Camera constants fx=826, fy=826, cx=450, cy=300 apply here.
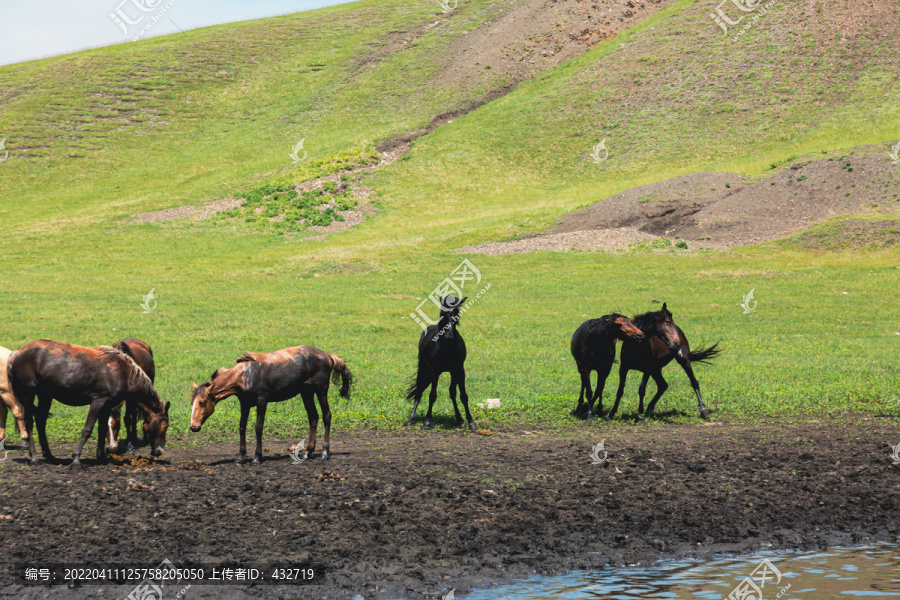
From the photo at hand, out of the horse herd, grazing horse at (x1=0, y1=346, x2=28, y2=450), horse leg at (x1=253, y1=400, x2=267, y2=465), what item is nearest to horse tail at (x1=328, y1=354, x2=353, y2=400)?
the horse herd

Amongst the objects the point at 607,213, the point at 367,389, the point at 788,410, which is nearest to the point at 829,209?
the point at 607,213

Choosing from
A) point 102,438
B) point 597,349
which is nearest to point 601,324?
point 597,349

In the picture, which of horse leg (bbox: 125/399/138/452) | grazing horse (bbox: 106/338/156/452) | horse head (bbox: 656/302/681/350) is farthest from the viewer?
horse head (bbox: 656/302/681/350)

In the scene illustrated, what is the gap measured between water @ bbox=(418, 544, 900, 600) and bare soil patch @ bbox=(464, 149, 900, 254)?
126ft

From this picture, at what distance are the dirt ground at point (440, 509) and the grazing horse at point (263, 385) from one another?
0.74 meters

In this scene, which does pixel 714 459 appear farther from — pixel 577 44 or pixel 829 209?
pixel 577 44

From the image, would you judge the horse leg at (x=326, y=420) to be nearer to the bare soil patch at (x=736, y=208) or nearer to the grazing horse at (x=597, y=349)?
the grazing horse at (x=597, y=349)

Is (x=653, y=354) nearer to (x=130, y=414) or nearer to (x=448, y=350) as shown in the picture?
(x=448, y=350)

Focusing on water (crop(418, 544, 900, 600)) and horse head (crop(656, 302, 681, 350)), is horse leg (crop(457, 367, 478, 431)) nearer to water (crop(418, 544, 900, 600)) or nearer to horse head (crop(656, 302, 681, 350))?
horse head (crop(656, 302, 681, 350))

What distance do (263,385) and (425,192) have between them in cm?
5509

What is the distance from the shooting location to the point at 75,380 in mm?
13266

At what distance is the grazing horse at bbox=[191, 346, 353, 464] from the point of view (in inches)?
529

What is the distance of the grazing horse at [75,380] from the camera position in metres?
13.3

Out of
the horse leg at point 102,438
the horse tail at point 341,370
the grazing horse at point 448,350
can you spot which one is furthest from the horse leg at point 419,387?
the horse leg at point 102,438
